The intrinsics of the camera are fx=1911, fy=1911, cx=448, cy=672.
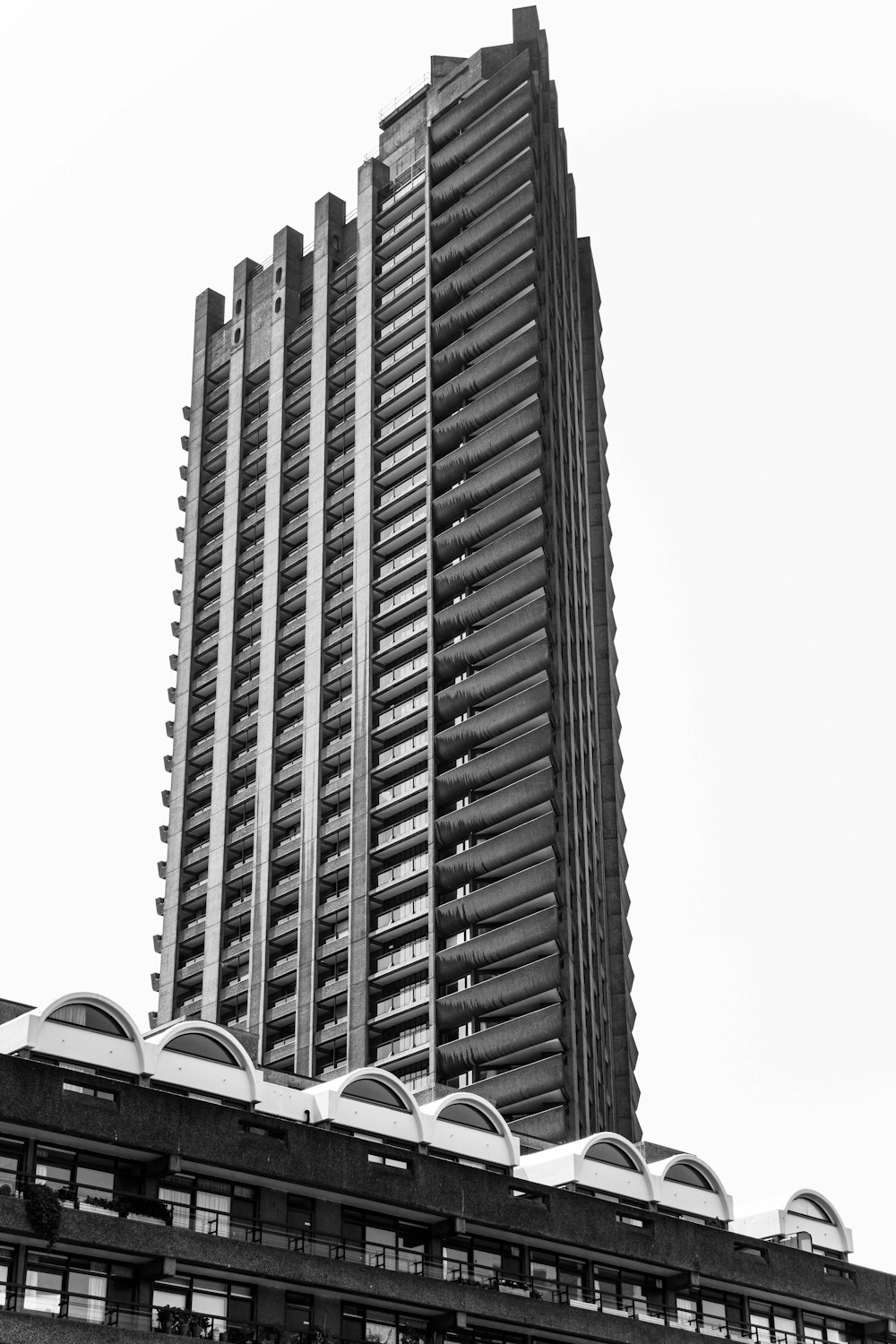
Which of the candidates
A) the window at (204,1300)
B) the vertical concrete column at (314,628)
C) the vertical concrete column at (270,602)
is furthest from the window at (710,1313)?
the vertical concrete column at (270,602)

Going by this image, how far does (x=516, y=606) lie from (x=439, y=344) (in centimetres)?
2421

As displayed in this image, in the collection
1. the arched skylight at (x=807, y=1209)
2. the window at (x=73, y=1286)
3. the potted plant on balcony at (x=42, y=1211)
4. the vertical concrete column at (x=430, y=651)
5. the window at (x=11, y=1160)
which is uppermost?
the vertical concrete column at (x=430, y=651)

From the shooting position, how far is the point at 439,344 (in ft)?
458

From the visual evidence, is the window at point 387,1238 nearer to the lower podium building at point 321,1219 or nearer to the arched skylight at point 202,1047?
the lower podium building at point 321,1219

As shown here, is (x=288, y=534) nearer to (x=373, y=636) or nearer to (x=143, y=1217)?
(x=373, y=636)

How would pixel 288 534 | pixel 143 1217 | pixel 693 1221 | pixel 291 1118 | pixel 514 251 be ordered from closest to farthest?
pixel 143 1217, pixel 291 1118, pixel 693 1221, pixel 514 251, pixel 288 534

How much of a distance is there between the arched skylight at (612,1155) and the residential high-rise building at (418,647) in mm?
32660

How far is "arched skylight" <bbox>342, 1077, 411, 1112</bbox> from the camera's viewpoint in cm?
6762

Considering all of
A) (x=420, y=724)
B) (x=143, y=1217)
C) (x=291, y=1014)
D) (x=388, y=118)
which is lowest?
(x=143, y=1217)

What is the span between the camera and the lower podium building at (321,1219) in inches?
A: 2231

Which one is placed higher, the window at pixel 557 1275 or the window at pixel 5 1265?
the window at pixel 557 1275

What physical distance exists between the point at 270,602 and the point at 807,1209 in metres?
75.9

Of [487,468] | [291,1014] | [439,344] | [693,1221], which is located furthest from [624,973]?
[693,1221]

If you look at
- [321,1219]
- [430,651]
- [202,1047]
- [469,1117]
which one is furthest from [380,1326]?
[430,651]
